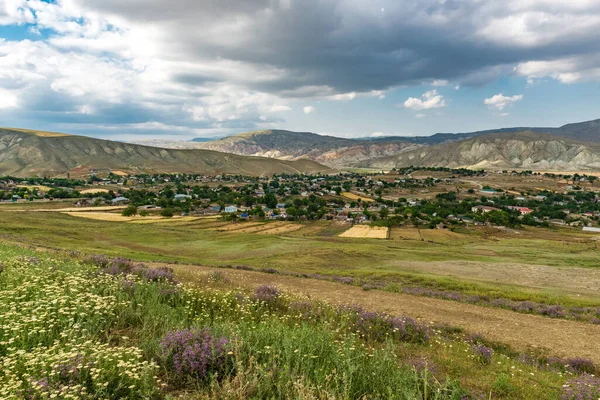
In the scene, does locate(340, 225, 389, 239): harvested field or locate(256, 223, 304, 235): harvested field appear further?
locate(256, 223, 304, 235): harvested field

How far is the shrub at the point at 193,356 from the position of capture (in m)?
6.36

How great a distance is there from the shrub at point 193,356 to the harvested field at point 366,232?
7329 centimetres

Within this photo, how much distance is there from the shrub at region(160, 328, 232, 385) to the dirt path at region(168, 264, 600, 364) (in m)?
10.4

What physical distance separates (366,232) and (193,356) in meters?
82.1

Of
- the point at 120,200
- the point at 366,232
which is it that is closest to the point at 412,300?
Answer: the point at 366,232

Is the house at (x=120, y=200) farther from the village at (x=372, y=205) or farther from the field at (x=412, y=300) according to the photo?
the field at (x=412, y=300)

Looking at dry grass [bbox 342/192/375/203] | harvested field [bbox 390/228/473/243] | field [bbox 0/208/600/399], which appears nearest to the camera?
field [bbox 0/208/600/399]

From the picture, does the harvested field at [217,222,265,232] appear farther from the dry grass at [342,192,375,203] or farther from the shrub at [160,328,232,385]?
the dry grass at [342,192,375,203]

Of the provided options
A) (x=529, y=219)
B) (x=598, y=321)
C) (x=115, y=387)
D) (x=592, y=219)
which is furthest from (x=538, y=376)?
(x=592, y=219)

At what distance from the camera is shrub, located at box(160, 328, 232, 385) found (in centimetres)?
636

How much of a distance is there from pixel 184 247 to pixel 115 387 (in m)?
53.0

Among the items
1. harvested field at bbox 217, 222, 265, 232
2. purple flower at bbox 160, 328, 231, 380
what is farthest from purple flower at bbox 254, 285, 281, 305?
harvested field at bbox 217, 222, 265, 232

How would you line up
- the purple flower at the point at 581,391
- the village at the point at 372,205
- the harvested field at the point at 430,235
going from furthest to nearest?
1. the village at the point at 372,205
2. the harvested field at the point at 430,235
3. the purple flower at the point at 581,391

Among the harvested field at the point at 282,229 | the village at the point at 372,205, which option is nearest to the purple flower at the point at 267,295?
the harvested field at the point at 282,229
